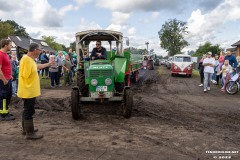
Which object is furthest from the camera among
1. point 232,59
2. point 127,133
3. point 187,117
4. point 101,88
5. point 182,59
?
point 182,59

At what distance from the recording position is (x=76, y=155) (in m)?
4.63

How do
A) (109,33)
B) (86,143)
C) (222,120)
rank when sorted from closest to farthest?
(86,143)
(222,120)
(109,33)

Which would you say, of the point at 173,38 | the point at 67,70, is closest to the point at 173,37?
the point at 173,38

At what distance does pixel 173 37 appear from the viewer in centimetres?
6994

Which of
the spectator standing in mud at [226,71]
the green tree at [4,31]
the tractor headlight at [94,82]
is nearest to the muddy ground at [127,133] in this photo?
the tractor headlight at [94,82]

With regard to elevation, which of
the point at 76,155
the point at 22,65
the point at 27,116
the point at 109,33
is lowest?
the point at 76,155

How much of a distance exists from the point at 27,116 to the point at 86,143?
142 centimetres

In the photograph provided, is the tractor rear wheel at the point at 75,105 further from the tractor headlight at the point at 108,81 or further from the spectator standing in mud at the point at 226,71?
the spectator standing in mud at the point at 226,71

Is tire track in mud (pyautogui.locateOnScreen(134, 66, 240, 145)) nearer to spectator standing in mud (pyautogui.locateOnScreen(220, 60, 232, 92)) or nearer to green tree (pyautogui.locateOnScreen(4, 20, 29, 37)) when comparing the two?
spectator standing in mud (pyautogui.locateOnScreen(220, 60, 232, 92))

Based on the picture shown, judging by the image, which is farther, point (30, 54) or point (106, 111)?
point (106, 111)

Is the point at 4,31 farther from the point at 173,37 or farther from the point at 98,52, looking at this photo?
the point at 98,52

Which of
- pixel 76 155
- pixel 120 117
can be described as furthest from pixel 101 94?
pixel 76 155

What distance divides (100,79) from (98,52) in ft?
5.43

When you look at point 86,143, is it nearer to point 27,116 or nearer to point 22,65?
point 27,116
